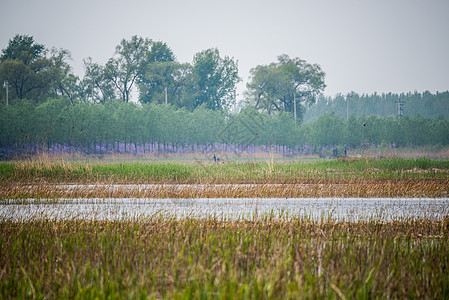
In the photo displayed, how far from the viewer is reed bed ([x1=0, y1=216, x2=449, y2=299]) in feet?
13.6

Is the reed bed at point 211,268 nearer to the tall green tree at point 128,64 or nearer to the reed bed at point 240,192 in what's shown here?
the reed bed at point 240,192

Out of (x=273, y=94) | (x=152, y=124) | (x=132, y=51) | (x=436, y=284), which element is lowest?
(x=436, y=284)

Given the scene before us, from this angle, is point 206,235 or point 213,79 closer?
point 206,235

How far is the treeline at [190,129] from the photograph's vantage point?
38.1 metres

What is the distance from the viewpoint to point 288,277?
4402 mm

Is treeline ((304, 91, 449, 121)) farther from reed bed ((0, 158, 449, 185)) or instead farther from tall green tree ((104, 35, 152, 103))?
reed bed ((0, 158, 449, 185))

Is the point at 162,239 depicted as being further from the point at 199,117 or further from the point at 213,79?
the point at 213,79

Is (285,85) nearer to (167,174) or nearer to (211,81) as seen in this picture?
(211,81)

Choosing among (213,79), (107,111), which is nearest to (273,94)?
(213,79)

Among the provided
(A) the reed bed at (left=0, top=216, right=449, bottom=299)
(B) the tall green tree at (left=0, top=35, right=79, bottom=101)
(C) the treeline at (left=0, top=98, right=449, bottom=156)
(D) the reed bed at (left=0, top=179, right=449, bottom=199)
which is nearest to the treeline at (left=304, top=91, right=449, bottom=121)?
(C) the treeline at (left=0, top=98, right=449, bottom=156)

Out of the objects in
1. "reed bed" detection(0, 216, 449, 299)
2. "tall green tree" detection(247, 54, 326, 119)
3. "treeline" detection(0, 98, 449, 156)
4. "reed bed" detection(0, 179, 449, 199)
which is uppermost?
"tall green tree" detection(247, 54, 326, 119)

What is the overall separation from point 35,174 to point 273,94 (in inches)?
1882

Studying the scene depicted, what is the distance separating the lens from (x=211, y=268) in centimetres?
440

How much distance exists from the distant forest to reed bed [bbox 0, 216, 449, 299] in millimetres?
22138
